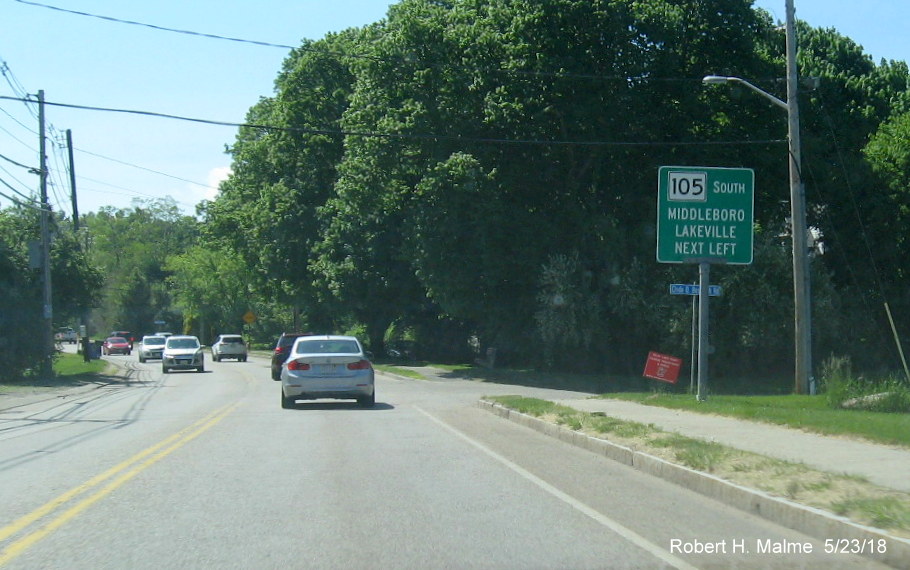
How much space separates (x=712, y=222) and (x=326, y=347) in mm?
8803

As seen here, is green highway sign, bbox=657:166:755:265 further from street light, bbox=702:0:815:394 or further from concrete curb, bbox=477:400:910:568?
concrete curb, bbox=477:400:910:568

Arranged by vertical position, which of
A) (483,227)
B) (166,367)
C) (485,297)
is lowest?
(166,367)

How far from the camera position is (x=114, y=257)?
119m

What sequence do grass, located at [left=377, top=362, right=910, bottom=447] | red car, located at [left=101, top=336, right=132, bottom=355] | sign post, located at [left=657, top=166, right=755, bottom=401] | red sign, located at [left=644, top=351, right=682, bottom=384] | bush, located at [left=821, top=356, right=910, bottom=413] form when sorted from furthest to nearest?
red car, located at [left=101, top=336, right=132, bottom=355] → red sign, located at [left=644, top=351, right=682, bottom=384] → sign post, located at [left=657, top=166, right=755, bottom=401] → bush, located at [left=821, top=356, right=910, bottom=413] → grass, located at [left=377, top=362, right=910, bottom=447]

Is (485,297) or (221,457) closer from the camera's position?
(221,457)

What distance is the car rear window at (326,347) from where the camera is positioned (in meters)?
21.3

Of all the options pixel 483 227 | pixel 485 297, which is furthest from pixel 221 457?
pixel 485 297

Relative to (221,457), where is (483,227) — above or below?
above

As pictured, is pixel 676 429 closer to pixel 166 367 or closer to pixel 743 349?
pixel 743 349

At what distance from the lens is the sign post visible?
1980 centimetres

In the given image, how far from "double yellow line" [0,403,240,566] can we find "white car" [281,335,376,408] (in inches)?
198

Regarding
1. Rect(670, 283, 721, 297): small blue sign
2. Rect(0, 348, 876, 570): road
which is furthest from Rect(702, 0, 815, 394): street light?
Rect(0, 348, 876, 570): road

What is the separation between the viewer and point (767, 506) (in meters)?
8.64

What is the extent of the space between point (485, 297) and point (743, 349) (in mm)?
9570
